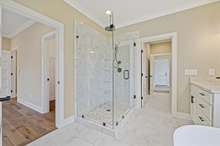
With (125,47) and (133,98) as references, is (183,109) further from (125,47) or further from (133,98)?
(125,47)

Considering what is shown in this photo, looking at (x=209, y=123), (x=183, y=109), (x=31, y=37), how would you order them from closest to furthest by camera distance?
(x=209, y=123)
(x=183, y=109)
(x=31, y=37)

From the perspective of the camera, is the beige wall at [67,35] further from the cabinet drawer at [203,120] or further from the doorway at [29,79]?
the cabinet drawer at [203,120]

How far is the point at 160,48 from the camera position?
617 centimetres

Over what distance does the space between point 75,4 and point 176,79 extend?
3.02 m

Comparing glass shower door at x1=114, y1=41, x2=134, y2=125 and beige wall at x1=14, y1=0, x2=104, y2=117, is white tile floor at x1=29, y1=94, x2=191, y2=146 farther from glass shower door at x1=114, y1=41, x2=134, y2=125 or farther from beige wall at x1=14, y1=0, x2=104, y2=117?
glass shower door at x1=114, y1=41, x2=134, y2=125

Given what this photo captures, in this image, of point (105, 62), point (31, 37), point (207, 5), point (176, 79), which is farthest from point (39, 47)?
point (207, 5)

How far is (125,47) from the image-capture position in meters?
3.61

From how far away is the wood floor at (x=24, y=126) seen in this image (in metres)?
2.06

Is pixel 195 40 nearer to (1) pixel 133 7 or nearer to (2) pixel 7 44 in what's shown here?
A: (1) pixel 133 7

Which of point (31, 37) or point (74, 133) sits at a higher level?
point (31, 37)

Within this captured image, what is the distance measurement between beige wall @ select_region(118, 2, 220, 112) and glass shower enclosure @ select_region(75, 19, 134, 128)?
3.95 feet

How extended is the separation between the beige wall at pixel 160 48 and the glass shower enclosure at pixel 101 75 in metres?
3.11

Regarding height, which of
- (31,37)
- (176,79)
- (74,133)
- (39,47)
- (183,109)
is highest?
(31,37)

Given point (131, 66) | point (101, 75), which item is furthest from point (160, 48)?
point (101, 75)
